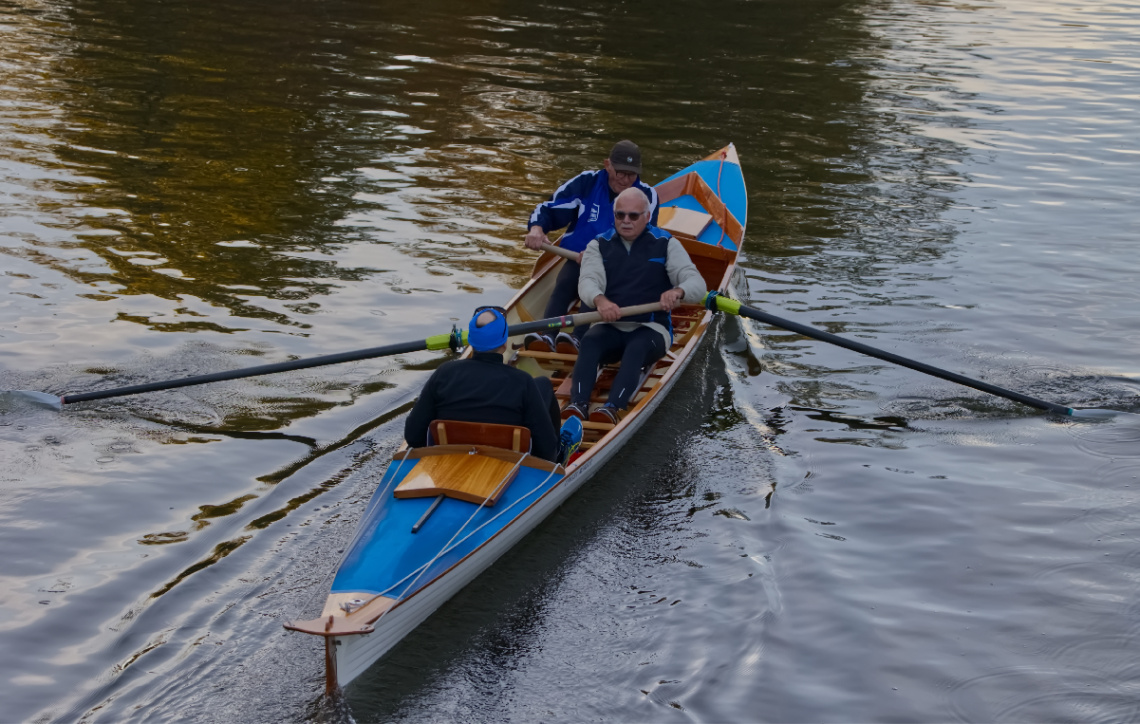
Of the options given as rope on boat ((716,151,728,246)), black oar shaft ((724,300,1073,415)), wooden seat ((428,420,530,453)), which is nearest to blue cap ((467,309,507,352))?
wooden seat ((428,420,530,453))

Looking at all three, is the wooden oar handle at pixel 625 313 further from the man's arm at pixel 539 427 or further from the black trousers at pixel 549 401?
the man's arm at pixel 539 427

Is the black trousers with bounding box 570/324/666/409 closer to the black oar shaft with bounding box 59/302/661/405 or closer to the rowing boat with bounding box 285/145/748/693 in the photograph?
the rowing boat with bounding box 285/145/748/693

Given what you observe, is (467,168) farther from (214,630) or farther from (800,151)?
(214,630)

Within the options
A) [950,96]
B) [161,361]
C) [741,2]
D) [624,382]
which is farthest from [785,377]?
[741,2]

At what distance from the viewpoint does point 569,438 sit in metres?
8.12

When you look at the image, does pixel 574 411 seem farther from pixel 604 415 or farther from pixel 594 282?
pixel 594 282

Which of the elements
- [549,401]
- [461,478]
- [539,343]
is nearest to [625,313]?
[539,343]

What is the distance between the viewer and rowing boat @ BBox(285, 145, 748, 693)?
589 centimetres

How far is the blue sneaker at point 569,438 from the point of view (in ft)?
26.5

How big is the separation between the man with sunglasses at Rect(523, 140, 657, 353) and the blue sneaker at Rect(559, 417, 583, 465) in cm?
178

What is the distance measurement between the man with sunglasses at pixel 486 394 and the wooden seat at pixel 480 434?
4 centimetres

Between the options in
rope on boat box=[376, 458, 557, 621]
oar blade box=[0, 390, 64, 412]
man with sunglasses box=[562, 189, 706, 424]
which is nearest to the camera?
rope on boat box=[376, 458, 557, 621]

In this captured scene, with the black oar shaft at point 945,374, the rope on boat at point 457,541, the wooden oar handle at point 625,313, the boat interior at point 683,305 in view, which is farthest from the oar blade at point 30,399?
the black oar shaft at point 945,374

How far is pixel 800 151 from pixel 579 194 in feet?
28.0
